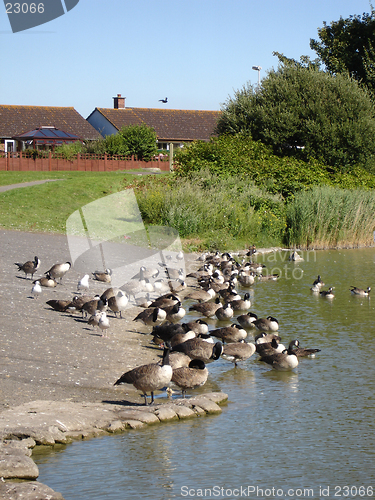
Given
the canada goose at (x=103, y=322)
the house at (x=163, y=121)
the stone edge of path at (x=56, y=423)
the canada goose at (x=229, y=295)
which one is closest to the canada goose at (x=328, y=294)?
the canada goose at (x=229, y=295)

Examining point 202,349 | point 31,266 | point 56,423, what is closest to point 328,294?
point 202,349

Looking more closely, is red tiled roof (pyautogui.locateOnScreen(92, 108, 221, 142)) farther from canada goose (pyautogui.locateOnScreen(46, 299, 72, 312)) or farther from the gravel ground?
canada goose (pyautogui.locateOnScreen(46, 299, 72, 312))

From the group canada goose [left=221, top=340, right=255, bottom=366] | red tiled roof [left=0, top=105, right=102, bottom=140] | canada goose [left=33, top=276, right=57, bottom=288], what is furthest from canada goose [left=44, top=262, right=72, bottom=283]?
red tiled roof [left=0, top=105, right=102, bottom=140]

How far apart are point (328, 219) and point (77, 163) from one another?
3373 centimetres

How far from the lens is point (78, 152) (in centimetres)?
6097

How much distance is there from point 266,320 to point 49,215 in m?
21.3

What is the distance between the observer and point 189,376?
10539mm

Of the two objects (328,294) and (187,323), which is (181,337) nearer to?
(187,323)

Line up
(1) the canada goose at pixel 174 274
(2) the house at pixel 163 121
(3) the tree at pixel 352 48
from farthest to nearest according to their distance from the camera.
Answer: (2) the house at pixel 163 121, (3) the tree at pixel 352 48, (1) the canada goose at pixel 174 274

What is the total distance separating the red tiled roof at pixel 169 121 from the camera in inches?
3334

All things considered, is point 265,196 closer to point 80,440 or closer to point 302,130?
point 302,130

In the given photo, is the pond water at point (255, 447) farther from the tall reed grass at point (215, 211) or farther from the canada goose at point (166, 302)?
the tall reed grass at point (215, 211)

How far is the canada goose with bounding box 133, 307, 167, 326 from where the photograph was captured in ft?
48.9

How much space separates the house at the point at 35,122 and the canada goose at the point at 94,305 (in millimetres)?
62335
